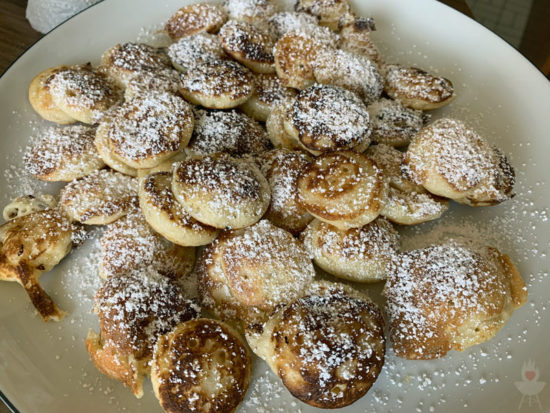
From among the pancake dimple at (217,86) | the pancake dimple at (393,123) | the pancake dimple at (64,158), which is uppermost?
the pancake dimple at (217,86)

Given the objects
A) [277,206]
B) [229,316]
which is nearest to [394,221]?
[277,206]

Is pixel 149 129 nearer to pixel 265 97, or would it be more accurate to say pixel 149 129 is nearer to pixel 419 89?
pixel 265 97

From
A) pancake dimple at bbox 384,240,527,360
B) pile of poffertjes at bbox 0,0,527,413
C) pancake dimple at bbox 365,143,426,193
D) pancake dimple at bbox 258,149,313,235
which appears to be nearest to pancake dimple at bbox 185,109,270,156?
pile of poffertjes at bbox 0,0,527,413

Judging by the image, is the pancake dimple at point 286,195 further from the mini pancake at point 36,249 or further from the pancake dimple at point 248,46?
the mini pancake at point 36,249

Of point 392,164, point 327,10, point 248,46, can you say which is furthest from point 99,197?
point 327,10

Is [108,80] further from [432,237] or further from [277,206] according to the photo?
[432,237]

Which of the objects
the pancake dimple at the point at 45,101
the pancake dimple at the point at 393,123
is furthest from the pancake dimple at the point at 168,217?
the pancake dimple at the point at 393,123
